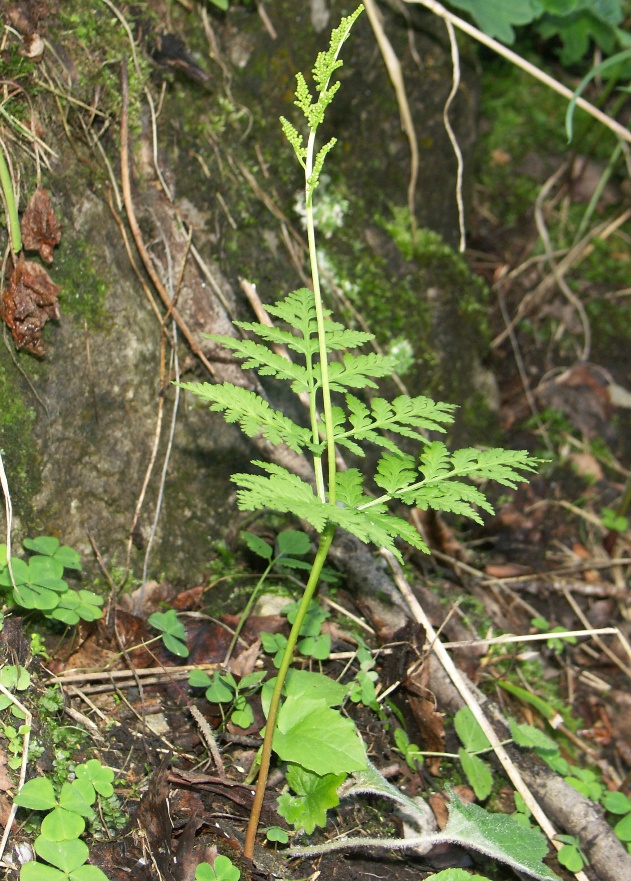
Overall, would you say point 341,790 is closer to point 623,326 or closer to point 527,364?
point 527,364

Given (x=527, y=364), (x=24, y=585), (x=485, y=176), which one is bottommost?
(x=24, y=585)

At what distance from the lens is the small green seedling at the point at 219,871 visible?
5.64ft

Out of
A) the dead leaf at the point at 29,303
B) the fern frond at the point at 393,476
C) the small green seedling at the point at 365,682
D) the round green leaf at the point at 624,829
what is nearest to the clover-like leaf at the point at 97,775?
the small green seedling at the point at 365,682

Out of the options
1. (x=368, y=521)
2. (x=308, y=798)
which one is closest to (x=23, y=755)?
(x=308, y=798)

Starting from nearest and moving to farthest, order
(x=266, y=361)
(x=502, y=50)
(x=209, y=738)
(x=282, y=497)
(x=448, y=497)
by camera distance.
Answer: (x=282, y=497) < (x=448, y=497) < (x=266, y=361) < (x=209, y=738) < (x=502, y=50)

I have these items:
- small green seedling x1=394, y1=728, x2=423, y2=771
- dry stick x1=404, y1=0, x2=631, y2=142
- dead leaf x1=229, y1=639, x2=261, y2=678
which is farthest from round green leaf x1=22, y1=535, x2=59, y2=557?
dry stick x1=404, y1=0, x2=631, y2=142

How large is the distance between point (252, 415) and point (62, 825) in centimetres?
101

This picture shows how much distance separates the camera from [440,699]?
2551 mm

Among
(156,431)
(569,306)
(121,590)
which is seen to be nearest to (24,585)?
(121,590)

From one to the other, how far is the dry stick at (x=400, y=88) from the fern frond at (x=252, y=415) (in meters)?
2.31

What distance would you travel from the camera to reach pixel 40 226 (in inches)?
93.5

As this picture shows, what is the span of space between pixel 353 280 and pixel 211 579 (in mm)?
1573

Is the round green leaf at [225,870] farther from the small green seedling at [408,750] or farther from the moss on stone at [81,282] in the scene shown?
the moss on stone at [81,282]

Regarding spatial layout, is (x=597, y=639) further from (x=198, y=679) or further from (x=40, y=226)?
(x=40, y=226)
